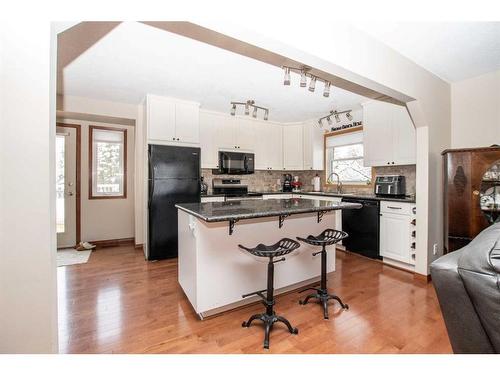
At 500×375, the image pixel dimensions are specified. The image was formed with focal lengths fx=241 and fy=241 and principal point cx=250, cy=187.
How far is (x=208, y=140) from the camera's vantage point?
444 cm

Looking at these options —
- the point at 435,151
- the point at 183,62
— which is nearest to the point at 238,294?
the point at 183,62

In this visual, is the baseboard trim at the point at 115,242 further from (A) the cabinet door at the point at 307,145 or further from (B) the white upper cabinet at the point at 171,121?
(A) the cabinet door at the point at 307,145

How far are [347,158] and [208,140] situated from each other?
8.84 ft

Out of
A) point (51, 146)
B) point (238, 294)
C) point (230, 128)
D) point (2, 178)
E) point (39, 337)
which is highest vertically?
point (230, 128)

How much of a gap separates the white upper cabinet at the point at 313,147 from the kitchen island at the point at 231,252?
2.55m

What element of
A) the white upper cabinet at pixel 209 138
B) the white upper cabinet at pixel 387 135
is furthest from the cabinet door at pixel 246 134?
the white upper cabinet at pixel 387 135

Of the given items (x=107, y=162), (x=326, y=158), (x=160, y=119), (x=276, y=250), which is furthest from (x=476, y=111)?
(x=107, y=162)

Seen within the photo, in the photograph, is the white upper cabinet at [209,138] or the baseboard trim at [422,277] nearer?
the baseboard trim at [422,277]

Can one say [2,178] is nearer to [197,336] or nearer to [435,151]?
[197,336]

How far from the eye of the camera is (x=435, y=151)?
2955mm

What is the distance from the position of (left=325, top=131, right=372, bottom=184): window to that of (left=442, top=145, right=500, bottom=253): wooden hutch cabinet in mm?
1643

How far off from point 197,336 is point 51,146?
1.63 meters

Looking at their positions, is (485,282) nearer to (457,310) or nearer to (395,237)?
(457,310)

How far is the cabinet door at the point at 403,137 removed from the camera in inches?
132
